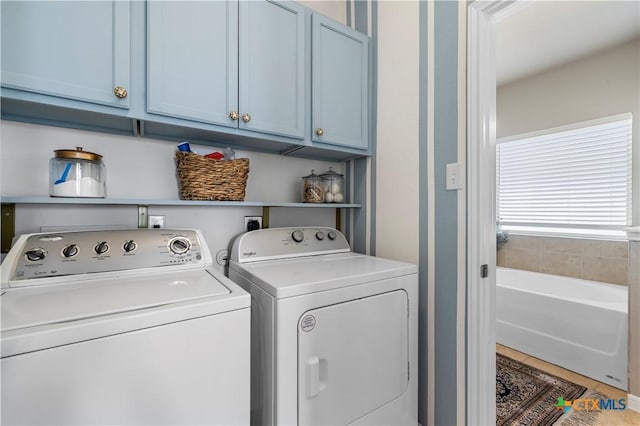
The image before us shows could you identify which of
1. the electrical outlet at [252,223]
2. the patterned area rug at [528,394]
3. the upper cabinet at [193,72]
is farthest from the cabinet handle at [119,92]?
the patterned area rug at [528,394]

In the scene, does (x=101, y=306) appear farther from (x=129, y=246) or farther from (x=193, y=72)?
(x=193, y=72)

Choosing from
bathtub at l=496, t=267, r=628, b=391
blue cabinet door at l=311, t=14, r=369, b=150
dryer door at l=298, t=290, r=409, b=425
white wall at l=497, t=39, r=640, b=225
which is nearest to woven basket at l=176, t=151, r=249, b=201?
blue cabinet door at l=311, t=14, r=369, b=150

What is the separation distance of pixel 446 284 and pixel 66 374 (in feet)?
4.56

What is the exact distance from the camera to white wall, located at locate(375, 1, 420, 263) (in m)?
1.57

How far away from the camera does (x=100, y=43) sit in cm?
105

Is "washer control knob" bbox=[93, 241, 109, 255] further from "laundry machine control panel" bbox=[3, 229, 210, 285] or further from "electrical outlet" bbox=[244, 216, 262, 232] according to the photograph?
"electrical outlet" bbox=[244, 216, 262, 232]

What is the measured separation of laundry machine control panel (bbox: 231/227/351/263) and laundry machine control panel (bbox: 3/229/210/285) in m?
0.20

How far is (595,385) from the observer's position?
2059mm

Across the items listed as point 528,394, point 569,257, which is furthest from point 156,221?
point 569,257

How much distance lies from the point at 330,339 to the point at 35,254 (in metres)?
1.08

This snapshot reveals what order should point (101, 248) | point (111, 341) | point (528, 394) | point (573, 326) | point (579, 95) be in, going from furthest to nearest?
1. point (579, 95)
2. point (573, 326)
3. point (528, 394)
4. point (101, 248)
5. point (111, 341)

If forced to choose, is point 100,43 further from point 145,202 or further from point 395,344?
point 395,344

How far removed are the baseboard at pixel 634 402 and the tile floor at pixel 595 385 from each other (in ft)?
0.08

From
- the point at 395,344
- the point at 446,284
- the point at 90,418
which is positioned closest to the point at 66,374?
the point at 90,418
